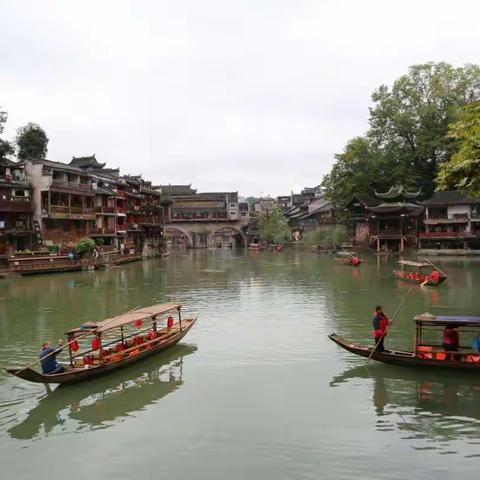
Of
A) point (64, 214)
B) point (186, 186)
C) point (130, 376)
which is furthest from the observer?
point (186, 186)

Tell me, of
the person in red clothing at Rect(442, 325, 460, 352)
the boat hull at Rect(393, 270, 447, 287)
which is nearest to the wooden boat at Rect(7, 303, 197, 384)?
the person in red clothing at Rect(442, 325, 460, 352)

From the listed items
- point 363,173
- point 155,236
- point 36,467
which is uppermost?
point 363,173

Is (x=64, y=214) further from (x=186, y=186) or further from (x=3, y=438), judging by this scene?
(x=186, y=186)

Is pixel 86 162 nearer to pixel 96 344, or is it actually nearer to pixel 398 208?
pixel 398 208

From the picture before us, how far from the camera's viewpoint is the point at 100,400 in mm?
14359

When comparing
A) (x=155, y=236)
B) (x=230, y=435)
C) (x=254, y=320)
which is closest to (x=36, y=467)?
(x=230, y=435)

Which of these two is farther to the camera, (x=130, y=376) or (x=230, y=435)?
(x=130, y=376)

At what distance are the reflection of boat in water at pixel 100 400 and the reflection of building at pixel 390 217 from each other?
6172 cm

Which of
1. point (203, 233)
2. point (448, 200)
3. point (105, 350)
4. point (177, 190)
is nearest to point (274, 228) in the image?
point (203, 233)

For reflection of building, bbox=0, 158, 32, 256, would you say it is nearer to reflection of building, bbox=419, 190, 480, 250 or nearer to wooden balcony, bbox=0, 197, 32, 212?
wooden balcony, bbox=0, 197, 32, 212

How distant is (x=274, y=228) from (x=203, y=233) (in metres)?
19.5

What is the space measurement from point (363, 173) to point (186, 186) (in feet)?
182

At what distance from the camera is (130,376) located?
16422 mm

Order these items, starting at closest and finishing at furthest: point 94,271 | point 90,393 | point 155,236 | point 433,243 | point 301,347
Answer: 1. point 90,393
2. point 301,347
3. point 94,271
4. point 433,243
5. point 155,236
